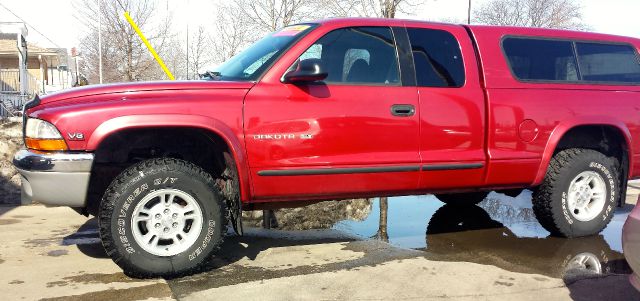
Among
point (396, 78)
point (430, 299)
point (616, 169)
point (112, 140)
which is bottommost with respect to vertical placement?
point (430, 299)

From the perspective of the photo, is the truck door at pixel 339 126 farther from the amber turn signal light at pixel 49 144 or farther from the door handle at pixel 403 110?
the amber turn signal light at pixel 49 144

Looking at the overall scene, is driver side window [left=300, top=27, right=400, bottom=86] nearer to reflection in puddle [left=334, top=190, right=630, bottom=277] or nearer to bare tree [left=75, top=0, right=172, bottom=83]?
reflection in puddle [left=334, top=190, right=630, bottom=277]

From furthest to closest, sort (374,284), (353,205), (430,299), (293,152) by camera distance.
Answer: (353,205), (293,152), (374,284), (430,299)

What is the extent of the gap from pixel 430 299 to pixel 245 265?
1.46m

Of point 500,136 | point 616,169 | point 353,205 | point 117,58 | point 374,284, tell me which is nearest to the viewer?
point 374,284

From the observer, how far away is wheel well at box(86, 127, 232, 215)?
12.6 feet

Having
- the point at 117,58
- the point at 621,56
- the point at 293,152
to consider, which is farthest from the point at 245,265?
the point at 117,58

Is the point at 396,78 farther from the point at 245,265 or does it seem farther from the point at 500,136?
the point at 245,265

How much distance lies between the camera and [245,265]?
13.5 feet

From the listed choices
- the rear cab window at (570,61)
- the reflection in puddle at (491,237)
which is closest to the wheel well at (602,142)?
the rear cab window at (570,61)

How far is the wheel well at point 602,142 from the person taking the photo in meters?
4.99

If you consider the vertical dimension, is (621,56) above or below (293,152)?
above

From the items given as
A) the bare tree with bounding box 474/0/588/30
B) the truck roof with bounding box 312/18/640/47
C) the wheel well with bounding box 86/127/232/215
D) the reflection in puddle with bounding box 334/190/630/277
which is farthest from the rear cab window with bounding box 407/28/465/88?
the bare tree with bounding box 474/0/588/30

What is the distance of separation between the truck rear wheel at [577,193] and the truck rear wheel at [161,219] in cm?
299
